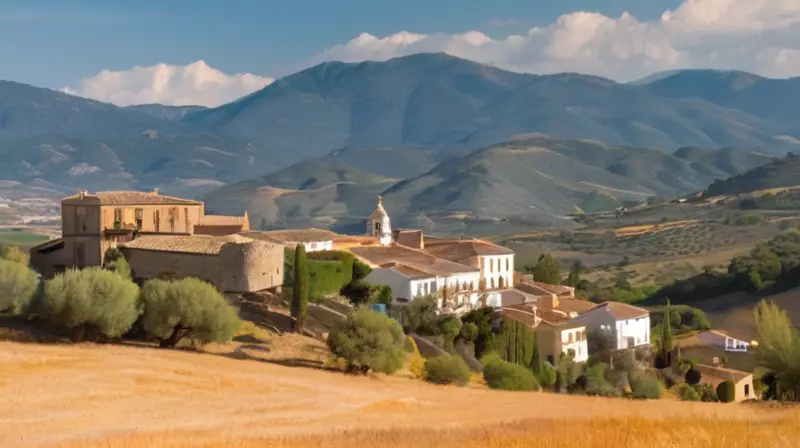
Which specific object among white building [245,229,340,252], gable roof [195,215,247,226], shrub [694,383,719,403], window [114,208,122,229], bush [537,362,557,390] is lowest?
shrub [694,383,719,403]

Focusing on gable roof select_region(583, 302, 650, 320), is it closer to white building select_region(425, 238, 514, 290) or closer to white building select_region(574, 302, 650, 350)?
white building select_region(574, 302, 650, 350)

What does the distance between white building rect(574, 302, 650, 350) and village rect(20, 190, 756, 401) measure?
0.20 feet

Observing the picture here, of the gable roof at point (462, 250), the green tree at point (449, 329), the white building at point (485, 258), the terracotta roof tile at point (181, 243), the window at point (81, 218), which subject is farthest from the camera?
the gable roof at point (462, 250)

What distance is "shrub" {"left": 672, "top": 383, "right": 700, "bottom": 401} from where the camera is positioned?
→ 174 feet

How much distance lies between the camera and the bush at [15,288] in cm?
4544

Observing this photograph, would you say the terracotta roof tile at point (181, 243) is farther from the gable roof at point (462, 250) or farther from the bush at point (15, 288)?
the gable roof at point (462, 250)

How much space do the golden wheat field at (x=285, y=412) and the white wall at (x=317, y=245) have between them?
19.3 meters

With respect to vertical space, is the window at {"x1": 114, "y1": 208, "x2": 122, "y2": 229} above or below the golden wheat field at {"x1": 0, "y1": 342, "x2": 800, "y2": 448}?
above

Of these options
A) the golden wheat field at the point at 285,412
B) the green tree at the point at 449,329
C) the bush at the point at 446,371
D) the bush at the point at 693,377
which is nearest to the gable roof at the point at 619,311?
the bush at the point at 693,377

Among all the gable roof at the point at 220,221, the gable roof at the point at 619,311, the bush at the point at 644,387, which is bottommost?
the bush at the point at 644,387

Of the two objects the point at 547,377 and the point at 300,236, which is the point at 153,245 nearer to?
the point at 300,236

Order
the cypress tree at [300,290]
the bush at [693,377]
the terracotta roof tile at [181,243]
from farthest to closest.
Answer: the bush at [693,377]
the terracotta roof tile at [181,243]
the cypress tree at [300,290]

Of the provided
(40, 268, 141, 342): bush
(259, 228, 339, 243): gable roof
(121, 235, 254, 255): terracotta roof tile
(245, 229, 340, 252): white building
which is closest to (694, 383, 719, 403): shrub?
(245, 229, 340, 252): white building

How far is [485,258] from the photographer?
66688mm
